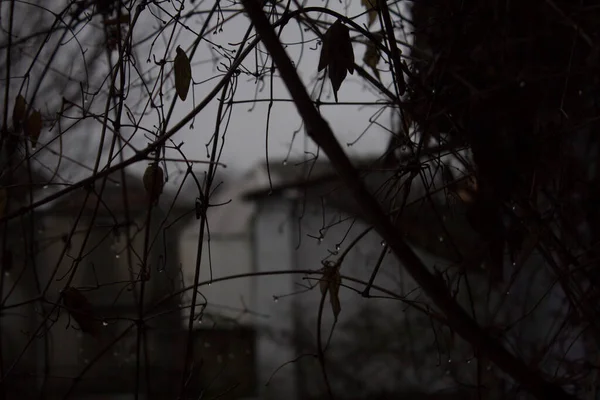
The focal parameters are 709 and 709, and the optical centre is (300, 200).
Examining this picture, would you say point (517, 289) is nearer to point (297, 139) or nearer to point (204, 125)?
point (297, 139)

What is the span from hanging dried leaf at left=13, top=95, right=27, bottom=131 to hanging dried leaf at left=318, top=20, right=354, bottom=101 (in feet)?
1.13

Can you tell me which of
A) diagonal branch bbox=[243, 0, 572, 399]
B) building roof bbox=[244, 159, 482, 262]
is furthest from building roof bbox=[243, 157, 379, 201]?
diagonal branch bbox=[243, 0, 572, 399]

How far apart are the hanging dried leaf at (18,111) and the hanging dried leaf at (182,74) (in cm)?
21

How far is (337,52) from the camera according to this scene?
0.67 m

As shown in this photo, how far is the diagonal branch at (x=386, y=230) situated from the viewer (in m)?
0.52

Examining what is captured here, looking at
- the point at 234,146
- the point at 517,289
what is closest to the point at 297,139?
the point at 234,146

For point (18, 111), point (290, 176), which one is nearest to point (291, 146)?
point (290, 176)

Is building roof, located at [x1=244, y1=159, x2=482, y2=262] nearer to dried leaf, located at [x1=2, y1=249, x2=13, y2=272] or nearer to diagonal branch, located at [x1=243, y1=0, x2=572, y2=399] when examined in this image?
dried leaf, located at [x1=2, y1=249, x2=13, y2=272]

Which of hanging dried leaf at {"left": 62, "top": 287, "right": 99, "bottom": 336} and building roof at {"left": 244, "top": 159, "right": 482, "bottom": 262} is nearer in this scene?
hanging dried leaf at {"left": 62, "top": 287, "right": 99, "bottom": 336}

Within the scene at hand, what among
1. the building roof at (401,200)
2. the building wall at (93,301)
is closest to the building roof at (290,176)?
the building roof at (401,200)

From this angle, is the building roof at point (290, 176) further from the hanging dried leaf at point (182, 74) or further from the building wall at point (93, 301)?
the hanging dried leaf at point (182, 74)

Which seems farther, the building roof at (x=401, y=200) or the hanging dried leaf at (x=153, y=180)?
the building roof at (x=401, y=200)

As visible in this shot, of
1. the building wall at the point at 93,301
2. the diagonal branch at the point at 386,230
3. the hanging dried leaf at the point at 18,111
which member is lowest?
the diagonal branch at the point at 386,230

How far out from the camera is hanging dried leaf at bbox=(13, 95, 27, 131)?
2.55 feet
